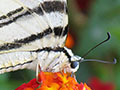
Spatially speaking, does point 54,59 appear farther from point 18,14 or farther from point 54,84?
point 18,14

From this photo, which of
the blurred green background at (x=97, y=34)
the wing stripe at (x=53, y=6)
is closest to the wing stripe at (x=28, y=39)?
the wing stripe at (x=53, y=6)

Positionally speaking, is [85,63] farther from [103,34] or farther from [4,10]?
[4,10]

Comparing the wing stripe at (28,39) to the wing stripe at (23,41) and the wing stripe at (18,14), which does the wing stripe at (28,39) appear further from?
the wing stripe at (18,14)

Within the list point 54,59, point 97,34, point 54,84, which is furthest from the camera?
point 97,34

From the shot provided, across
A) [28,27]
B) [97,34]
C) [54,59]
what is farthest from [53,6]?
[97,34]

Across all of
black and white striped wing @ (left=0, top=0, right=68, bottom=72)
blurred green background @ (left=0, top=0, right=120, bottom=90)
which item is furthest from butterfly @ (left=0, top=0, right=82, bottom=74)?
blurred green background @ (left=0, top=0, right=120, bottom=90)
